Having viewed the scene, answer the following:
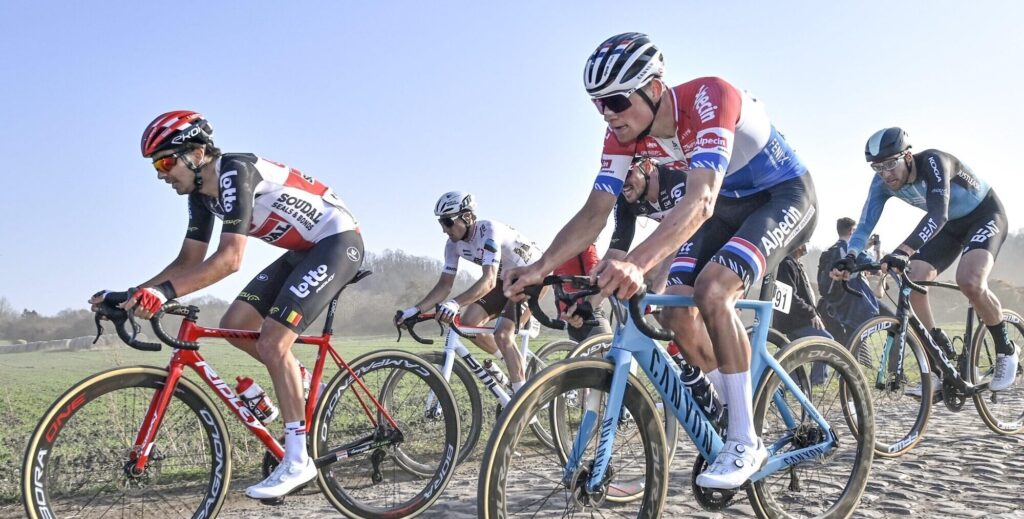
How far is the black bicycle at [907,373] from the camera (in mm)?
5824

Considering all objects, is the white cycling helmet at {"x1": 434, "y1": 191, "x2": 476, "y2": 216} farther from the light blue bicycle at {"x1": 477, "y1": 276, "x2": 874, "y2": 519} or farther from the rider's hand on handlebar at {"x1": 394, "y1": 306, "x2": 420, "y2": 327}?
the light blue bicycle at {"x1": 477, "y1": 276, "x2": 874, "y2": 519}

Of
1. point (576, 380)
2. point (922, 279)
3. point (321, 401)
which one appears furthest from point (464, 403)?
point (922, 279)

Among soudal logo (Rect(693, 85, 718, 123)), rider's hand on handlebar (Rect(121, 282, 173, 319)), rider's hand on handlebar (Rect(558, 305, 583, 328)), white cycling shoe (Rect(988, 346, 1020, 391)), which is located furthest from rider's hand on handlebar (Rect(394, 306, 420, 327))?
white cycling shoe (Rect(988, 346, 1020, 391))

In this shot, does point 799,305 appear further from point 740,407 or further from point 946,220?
point 740,407

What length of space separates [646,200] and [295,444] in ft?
10.7

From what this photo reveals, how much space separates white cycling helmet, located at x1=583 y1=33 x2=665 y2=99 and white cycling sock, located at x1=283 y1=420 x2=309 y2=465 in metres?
2.37

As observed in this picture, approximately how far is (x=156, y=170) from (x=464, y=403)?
2.88m

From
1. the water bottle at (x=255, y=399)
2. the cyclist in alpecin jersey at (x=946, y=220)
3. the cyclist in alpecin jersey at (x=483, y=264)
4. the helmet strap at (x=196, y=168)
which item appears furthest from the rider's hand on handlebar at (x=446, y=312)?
the cyclist in alpecin jersey at (x=946, y=220)

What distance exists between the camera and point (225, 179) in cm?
432

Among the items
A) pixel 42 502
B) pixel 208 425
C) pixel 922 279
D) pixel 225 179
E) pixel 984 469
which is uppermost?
pixel 225 179

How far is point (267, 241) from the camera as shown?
4.89 metres

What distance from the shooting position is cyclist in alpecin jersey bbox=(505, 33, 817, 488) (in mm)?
3340

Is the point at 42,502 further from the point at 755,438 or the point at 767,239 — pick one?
the point at 767,239

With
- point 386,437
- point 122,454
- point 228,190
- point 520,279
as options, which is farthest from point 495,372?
point 520,279
